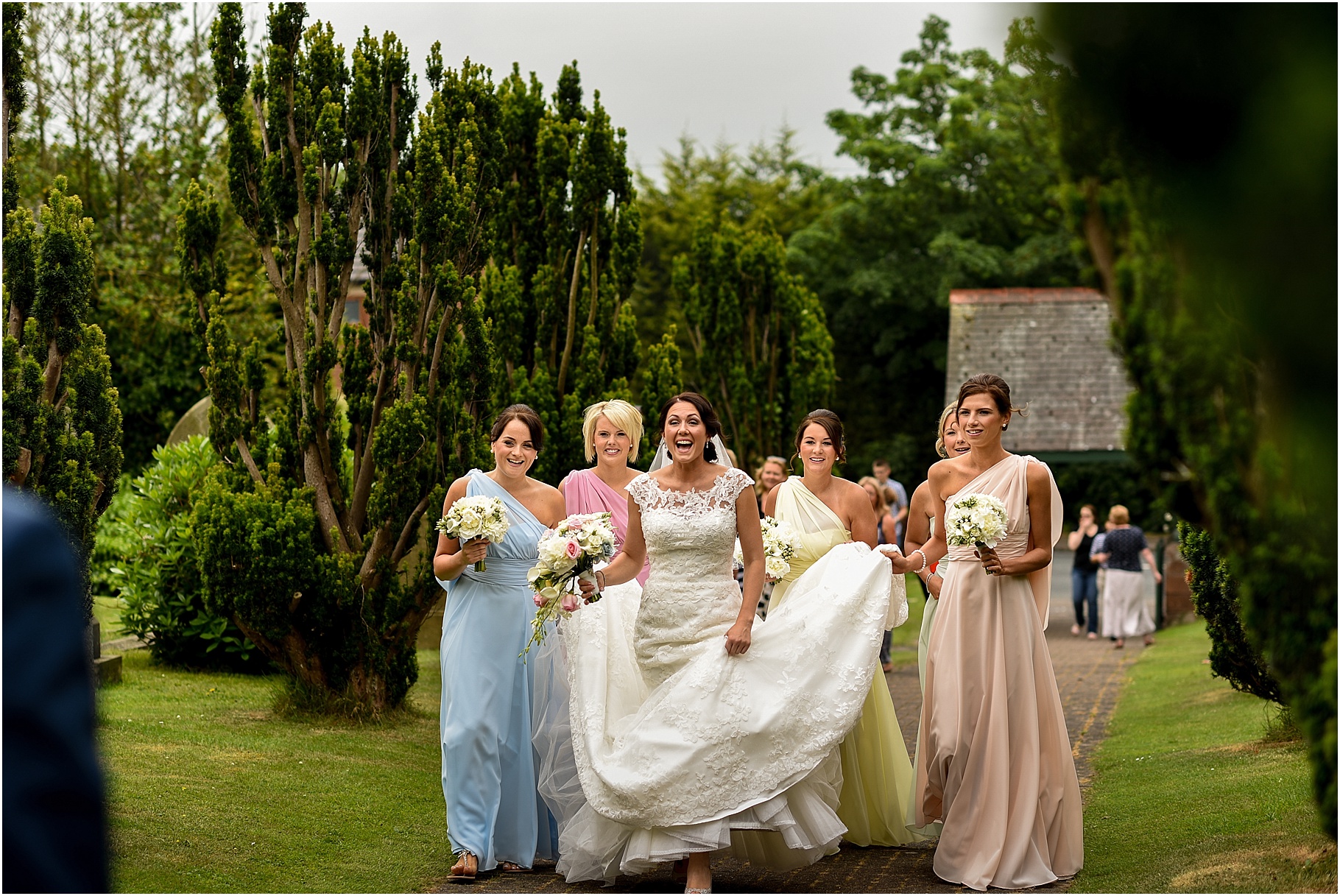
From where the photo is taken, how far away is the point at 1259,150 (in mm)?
3646

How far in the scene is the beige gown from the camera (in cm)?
660

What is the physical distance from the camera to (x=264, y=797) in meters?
8.35

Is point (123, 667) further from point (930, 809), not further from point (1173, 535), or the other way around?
point (1173, 535)

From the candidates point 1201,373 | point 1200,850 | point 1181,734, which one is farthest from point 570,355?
point 1201,373

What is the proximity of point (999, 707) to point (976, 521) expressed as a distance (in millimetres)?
977

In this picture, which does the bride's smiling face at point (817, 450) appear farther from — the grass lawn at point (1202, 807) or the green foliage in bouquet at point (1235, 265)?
the green foliage in bouquet at point (1235, 265)

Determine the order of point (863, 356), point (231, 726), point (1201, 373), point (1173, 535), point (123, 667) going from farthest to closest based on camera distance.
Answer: point (863, 356) → point (1173, 535) → point (123, 667) → point (231, 726) → point (1201, 373)

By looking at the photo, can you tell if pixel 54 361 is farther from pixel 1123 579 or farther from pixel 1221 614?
pixel 1123 579

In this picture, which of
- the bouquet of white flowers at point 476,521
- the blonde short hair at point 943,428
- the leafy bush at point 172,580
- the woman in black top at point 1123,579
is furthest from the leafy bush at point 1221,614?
the leafy bush at point 172,580

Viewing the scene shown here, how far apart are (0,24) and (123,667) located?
8.40 m

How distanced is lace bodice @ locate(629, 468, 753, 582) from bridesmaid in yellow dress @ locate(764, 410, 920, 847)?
81 cm

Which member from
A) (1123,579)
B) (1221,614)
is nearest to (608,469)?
(1221,614)

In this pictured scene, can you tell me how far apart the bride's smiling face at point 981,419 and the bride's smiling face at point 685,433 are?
4.74 feet

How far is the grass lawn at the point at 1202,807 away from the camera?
6152 millimetres
